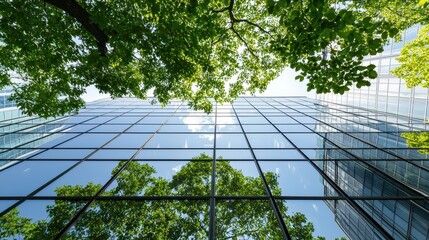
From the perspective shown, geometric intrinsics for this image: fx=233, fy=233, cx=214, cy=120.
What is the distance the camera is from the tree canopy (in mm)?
6164

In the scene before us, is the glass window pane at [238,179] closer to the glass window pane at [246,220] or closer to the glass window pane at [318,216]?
the glass window pane at [246,220]

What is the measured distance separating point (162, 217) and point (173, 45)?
17.4ft

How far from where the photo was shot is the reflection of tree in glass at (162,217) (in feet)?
15.9

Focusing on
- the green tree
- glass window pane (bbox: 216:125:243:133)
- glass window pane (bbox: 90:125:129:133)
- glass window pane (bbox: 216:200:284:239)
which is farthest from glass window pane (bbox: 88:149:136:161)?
the green tree

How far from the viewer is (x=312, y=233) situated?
4902 millimetres

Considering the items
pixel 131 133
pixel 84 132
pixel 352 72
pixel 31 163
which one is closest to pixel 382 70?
pixel 352 72

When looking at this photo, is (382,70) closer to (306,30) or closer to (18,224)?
(306,30)

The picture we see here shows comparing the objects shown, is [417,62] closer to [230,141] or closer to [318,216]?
[230,141]

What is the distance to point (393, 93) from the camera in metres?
26.2

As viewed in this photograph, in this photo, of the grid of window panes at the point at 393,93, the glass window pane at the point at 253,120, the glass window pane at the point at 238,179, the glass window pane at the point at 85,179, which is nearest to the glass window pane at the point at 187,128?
the glass window pane at the point at 253,120

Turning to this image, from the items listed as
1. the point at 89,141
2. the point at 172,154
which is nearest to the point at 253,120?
the point at 172,154

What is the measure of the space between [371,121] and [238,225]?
46.3ft

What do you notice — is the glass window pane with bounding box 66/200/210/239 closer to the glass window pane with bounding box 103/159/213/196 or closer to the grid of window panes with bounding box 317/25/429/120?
the glass window pane with bounding box 103/159/213/196

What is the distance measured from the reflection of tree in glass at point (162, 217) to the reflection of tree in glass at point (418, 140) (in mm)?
7650
